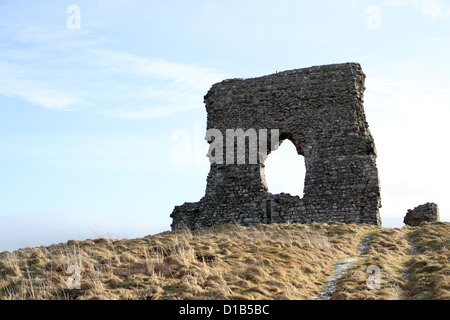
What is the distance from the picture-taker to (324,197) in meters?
18.0

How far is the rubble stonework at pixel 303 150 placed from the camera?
17.8 meters

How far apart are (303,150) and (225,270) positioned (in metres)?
10.3

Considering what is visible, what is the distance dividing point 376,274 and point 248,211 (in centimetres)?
932

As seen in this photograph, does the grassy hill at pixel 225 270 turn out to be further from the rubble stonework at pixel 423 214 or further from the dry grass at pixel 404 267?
the rubble stonework at pixel 423 214

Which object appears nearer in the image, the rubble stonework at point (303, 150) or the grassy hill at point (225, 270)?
the grassy hill at point (225, 270)

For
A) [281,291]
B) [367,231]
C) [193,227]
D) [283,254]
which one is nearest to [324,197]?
[367,231]

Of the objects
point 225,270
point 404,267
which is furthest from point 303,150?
point 225,270

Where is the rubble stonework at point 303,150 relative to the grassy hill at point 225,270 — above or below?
above

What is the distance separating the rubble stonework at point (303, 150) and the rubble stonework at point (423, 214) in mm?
3207

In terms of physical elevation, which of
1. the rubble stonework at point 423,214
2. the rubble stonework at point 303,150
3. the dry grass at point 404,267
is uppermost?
the rubble stonework at point 303,150

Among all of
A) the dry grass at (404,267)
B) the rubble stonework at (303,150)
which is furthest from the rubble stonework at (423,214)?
the dry grass at (404,267)

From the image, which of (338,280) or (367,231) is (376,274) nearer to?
(338,280)

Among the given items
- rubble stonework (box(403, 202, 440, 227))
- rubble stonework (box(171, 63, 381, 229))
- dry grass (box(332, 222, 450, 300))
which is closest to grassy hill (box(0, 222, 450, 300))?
dry grass (box(332, 222, 450, 300))
